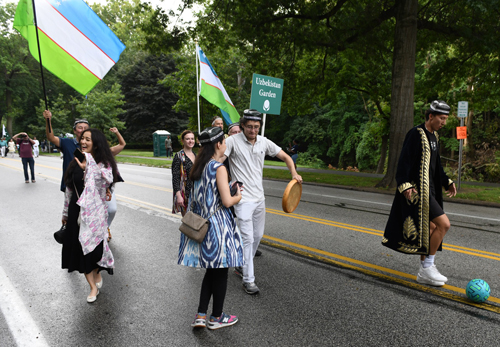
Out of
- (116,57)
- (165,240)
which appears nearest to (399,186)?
(165,240)

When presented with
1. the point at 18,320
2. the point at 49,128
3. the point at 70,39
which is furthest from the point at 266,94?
the point at 18,320

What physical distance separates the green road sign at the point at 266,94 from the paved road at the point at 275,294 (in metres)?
4.80

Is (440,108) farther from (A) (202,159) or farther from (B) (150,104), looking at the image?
(B) (150,104)

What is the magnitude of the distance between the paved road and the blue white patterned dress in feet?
2.19

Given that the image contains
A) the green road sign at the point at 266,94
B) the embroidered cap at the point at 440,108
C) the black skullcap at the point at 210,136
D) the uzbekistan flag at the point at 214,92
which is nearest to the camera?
the black skullcap at the point at 210,136

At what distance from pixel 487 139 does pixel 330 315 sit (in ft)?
83.4

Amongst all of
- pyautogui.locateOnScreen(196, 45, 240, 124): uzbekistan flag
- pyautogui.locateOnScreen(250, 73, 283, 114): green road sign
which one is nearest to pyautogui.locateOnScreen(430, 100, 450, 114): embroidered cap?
pyautogui.locateOnScreen(196, 45, 240, 124): uzbekistan flag

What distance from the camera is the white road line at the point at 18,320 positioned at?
117 inches

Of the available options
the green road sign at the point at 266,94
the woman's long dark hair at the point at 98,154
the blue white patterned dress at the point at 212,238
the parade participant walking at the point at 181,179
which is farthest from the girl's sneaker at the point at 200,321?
the green road sign at the point at 266,94

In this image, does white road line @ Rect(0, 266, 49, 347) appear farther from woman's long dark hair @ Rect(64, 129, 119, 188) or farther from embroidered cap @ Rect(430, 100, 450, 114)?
embroidered cap @ Rect(430, 100, 450, 114)

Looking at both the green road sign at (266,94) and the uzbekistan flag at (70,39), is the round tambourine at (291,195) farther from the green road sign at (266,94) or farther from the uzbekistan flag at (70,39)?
the green road sign at (266,94)

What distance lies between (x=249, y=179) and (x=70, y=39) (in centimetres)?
346

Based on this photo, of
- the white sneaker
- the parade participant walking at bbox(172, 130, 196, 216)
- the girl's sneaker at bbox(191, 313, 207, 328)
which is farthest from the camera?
the parade participant walking at bbox(172, 130, 196, 216)

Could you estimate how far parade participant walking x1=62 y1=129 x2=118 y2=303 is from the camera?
3.61 m
